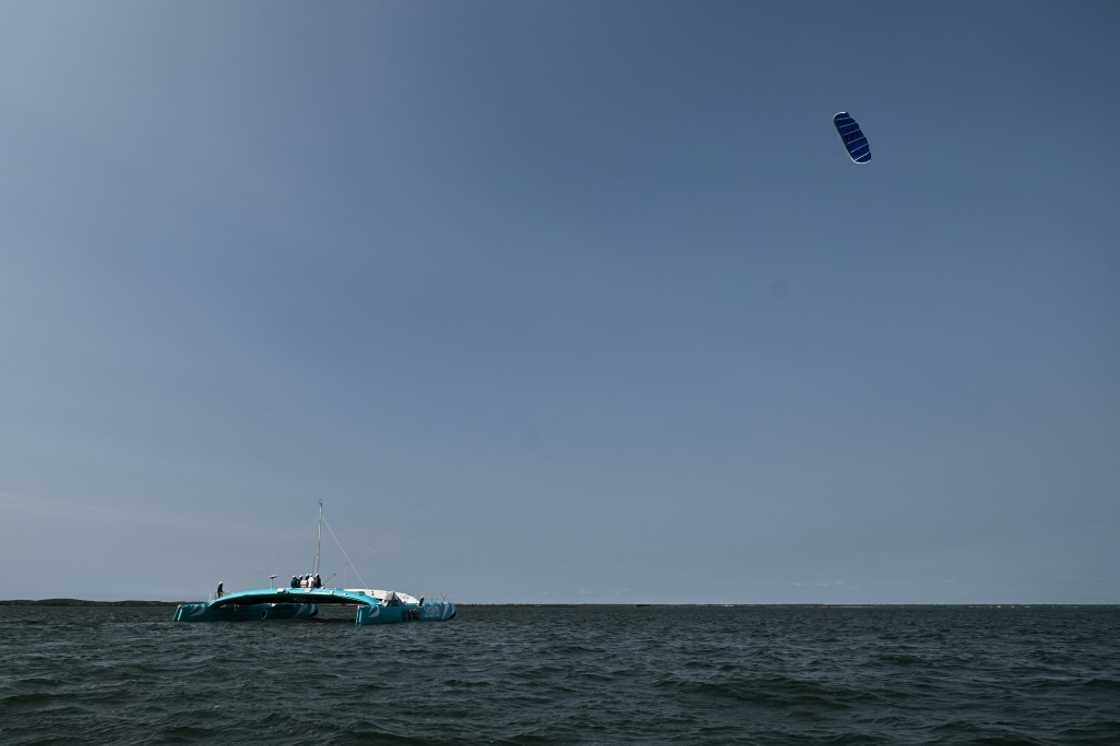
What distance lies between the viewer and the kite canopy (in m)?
27.3

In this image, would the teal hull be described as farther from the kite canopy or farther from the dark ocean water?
the kite canopy

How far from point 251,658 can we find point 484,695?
39.7 feet

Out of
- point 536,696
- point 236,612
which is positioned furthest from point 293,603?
point 536,696

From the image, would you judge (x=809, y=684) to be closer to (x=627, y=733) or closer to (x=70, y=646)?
(x=627, y=733)

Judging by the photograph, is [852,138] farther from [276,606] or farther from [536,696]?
[276,606]

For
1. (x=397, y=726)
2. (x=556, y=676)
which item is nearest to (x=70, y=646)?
(x=556, y=676)

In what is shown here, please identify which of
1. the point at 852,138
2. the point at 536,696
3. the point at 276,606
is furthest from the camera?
the point at 276,606

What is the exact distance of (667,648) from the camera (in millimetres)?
33719

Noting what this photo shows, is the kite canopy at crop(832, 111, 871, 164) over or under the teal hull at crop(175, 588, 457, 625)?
over

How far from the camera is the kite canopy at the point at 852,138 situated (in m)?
27.3

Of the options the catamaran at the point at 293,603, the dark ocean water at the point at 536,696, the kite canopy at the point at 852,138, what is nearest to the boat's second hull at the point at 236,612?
the catamaran at the point at 293,603

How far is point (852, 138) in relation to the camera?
27938 mm

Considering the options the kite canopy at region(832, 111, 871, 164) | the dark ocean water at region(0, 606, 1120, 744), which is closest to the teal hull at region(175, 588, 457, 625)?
the dark ocean water at region(0, 606, 1120, 744)

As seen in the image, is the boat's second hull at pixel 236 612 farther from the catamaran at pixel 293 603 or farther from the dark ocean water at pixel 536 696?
the dark ocean water at pixel 536 696
